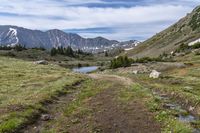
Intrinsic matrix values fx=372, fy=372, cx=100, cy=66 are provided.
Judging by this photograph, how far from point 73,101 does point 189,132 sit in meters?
17.9

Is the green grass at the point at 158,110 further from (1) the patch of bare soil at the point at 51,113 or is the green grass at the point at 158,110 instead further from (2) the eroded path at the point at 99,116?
(1) the patch of bare soil at the point at 51,113

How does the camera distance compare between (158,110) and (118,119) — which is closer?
(118,119)

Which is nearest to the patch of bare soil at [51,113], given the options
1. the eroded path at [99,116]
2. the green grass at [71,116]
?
the eroded path at [99,116]

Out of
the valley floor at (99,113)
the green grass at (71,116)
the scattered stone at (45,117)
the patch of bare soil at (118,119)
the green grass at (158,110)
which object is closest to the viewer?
the green grass at (158,110)

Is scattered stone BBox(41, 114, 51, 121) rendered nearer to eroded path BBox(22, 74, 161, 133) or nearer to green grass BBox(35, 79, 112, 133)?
eroded path BBox(22, 74, 161, 133)

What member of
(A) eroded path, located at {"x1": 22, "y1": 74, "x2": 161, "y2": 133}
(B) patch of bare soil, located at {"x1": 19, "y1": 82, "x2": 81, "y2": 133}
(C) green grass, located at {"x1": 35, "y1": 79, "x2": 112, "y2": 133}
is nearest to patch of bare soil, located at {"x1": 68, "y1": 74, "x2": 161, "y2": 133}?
(A) eroded path, located at {"x1": 22, "y1": 74, "x2": 161, "y2": 133}

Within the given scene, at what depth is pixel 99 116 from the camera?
3112cm

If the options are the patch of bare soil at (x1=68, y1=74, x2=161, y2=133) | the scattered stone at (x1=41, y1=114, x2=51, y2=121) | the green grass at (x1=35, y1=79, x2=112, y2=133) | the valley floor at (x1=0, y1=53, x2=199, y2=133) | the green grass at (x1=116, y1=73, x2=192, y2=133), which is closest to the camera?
the green grass at (x1=116, y1=73, x2=192, y2=133)

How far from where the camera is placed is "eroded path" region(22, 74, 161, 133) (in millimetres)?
26625

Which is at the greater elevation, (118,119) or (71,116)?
(118,119)

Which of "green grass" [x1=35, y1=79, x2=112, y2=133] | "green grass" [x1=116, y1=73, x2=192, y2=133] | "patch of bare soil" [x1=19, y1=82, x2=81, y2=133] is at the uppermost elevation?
"green grass" [x1=116, y1=73, x2=192, y2=133]

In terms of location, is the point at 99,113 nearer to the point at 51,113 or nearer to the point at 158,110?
the point at 51,113

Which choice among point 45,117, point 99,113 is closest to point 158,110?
point 99,113

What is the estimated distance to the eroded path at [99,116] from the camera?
26.6 meters
